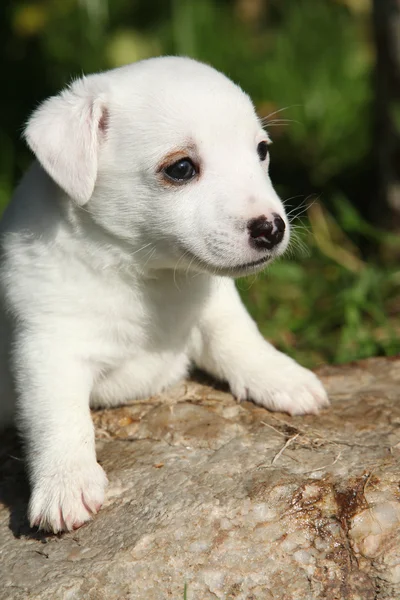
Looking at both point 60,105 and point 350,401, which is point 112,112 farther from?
point 350,401

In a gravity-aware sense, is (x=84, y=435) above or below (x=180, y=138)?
below

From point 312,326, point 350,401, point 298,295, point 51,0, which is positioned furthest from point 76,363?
point 51,0

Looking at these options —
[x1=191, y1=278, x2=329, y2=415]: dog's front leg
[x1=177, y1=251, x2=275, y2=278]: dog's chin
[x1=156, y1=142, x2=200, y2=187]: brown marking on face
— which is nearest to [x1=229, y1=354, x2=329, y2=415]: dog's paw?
[x1=191, y1=278, x2=329, y2=415]: dog's front leg

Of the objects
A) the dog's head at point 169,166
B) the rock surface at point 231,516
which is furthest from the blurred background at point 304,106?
the dog's head at point 169,166

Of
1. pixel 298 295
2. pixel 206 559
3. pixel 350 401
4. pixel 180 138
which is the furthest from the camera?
pixel 298 295

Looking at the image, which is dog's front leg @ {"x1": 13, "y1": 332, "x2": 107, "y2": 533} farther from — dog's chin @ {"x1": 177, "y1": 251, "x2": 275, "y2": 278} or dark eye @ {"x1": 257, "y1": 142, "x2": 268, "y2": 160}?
dark eye @ {"x1": 257, "y1": 142, "x2": 268, "y2": 160}

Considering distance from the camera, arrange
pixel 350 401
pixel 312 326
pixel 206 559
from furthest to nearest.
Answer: pixel 312 326 → pixel 350 401 → pixel 206 559

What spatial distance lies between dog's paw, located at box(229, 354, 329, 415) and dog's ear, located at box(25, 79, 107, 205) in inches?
50.7

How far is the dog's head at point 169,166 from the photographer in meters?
3.25

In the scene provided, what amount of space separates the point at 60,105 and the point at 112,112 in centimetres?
22

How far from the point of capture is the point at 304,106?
7434mm

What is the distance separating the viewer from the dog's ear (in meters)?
3.28

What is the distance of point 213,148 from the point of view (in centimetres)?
331

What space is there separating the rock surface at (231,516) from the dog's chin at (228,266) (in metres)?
0.80
